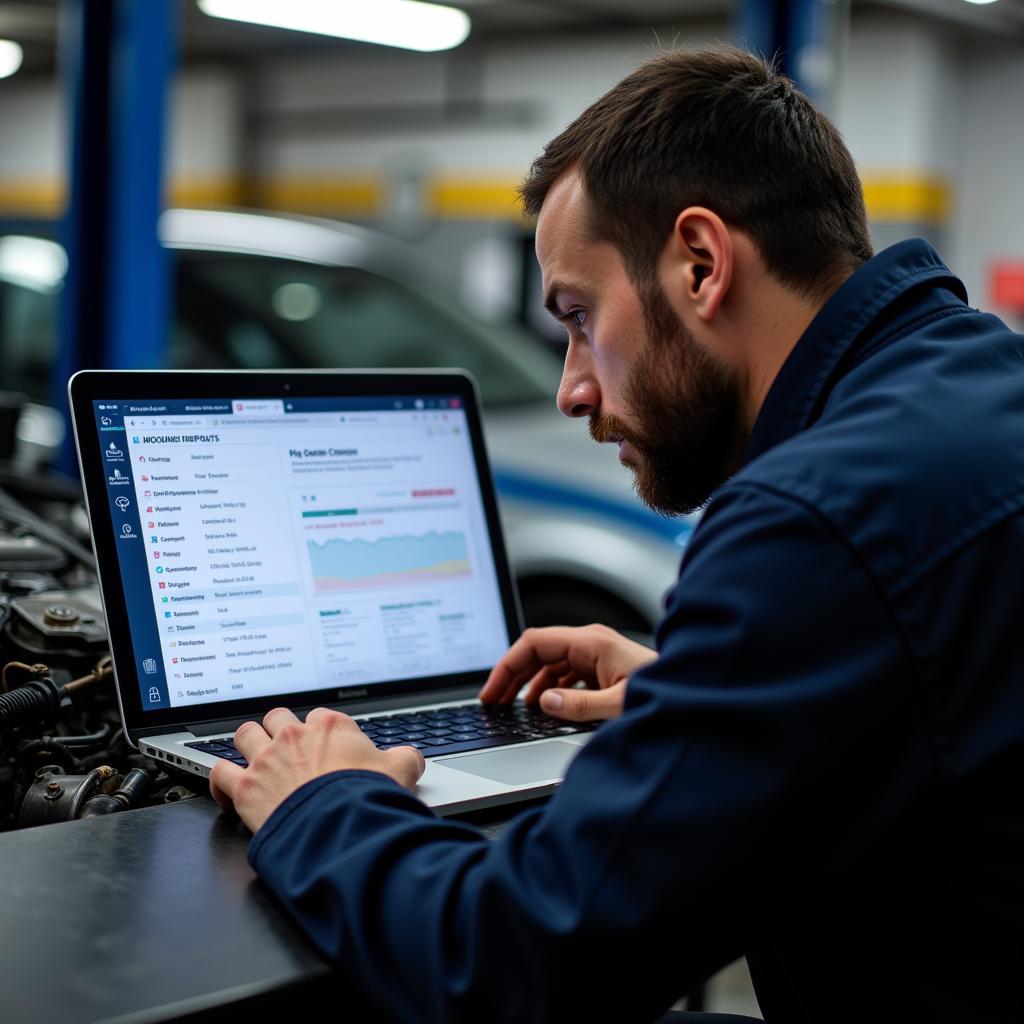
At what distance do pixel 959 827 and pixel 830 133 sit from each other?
1.84 feet

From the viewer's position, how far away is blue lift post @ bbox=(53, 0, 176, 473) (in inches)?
123

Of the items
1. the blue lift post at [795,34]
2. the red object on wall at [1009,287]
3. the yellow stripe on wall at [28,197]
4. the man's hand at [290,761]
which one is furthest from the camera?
the yellow stripe on wall at [28,197]

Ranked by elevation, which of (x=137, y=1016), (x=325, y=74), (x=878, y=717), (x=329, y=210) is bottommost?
(x=329, y=210)

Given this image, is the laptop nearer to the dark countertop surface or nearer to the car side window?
the dark countertop surface

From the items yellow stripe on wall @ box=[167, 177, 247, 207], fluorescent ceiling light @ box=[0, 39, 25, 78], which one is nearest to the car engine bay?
fluorescent ceiling light @ box=[0, 39, 25, 78]

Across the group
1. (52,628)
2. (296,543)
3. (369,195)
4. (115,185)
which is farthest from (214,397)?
(369,195)

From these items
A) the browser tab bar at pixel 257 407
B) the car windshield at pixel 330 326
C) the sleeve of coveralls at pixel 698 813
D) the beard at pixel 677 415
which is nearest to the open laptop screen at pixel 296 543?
the browser tab bar at pixel 257 407

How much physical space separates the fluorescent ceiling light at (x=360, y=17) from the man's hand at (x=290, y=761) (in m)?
5.32

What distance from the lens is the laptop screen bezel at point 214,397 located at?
1190 mm

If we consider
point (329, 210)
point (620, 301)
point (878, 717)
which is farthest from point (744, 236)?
point (329, 210)

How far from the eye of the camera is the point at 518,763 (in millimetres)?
1186

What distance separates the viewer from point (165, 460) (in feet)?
4.10

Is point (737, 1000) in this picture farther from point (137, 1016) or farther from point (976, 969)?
point (137, 1016)

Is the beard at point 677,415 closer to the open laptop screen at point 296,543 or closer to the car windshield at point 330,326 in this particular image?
the open laptop screen at point 296,543
